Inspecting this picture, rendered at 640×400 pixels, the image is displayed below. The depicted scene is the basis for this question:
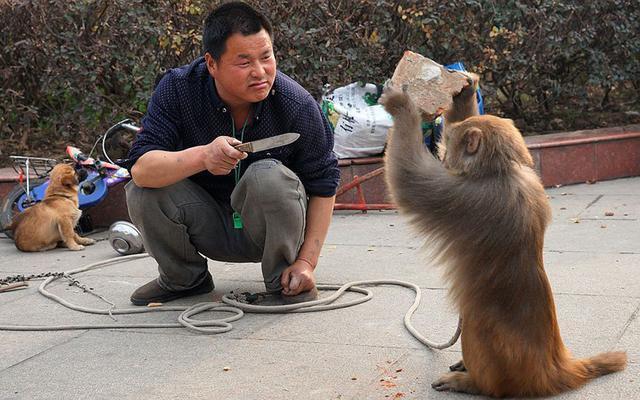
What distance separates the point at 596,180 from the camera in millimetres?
7895

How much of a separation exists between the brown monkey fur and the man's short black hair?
1.22 m

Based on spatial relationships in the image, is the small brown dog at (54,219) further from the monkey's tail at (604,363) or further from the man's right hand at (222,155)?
the monkey's tail at (604,363)

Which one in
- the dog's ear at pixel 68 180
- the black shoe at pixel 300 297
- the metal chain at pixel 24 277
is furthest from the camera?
the dog's ear at pixel 68 180

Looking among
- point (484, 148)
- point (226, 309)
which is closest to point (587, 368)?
point (484, 148)

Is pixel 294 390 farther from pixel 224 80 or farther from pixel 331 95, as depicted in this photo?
pixel 331 95

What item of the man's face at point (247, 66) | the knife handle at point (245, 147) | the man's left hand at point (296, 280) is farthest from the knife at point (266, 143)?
the man's left hand at point (296, 280)

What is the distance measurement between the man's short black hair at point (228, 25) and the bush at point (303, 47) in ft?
11.2

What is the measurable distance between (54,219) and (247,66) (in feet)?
9.29

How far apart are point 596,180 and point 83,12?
4.53 meters

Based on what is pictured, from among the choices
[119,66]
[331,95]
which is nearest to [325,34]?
[331,95]

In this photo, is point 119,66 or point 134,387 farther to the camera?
point 119,66

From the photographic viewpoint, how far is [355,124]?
732 cm

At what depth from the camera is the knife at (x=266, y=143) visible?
379cm

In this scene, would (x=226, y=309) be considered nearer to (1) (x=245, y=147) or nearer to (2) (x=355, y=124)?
(1) (x=245, y=147)
